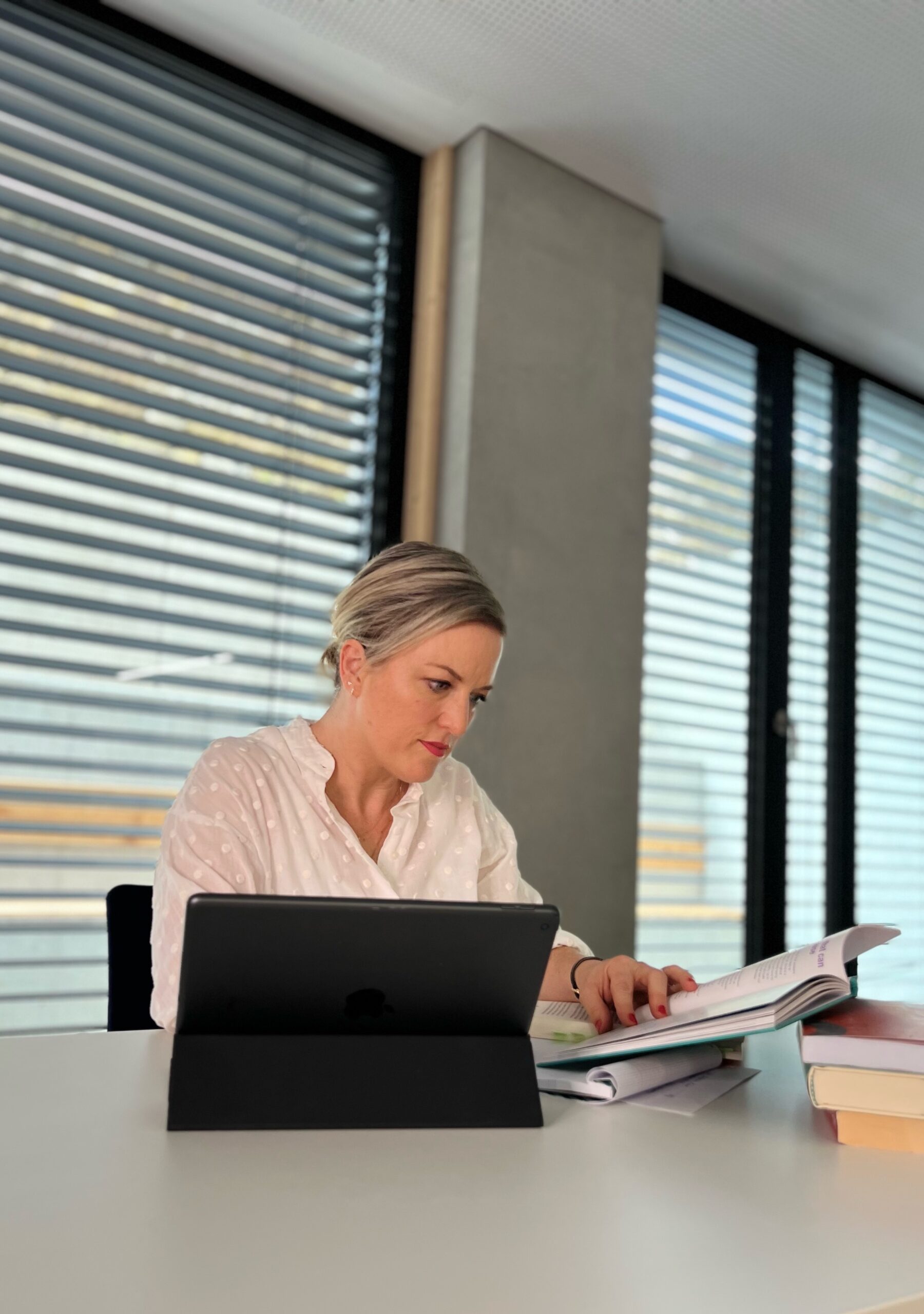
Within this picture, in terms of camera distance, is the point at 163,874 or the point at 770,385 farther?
the point at 770,385

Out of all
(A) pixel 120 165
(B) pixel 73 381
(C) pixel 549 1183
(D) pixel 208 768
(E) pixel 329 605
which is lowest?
(C) pixel 549 1183

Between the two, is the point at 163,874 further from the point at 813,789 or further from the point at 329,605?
the point at 813,789

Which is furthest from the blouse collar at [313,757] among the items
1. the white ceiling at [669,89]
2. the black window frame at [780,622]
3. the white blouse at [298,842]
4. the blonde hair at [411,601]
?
the black window frame at [780,622]

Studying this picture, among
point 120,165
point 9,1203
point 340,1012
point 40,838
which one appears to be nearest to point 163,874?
point 340,1012

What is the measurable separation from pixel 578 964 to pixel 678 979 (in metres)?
0.24

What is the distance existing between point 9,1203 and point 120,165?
2.36 metres

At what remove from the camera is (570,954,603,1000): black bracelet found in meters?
1.37

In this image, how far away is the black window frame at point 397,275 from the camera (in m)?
2.69

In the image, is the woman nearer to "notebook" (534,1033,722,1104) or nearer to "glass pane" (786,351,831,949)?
"notebook" (534,1033,722,1104)

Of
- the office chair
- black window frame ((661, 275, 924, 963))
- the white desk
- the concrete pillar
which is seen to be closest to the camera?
the white desk

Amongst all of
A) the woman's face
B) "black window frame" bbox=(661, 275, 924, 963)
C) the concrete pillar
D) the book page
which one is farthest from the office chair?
"black window frame" bbox=(661, 275, 924, 963)

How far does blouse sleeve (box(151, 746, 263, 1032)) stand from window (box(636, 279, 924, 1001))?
6.58 feet

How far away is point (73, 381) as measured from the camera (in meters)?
2.39

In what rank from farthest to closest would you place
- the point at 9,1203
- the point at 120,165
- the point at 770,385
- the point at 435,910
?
the point at 770,385 < the point at 120,165 < the point at 435,910 < the point at 9,1203
